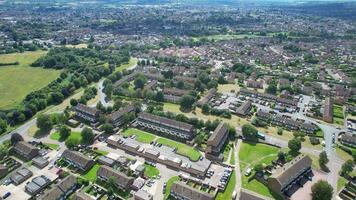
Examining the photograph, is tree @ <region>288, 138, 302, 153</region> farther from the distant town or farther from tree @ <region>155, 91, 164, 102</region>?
tree @ <region>155, 91, 164, 102</region>

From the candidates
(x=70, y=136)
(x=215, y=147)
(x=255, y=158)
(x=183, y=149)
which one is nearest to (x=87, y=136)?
(x=70, y=136)

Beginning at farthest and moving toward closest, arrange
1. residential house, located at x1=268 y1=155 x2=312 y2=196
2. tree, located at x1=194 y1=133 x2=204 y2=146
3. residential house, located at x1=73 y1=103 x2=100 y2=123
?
residential house, located at x1=73 y1=103 x2=100 y2=123 < tree, located at x1=194 y1=133 x2=204 y2=146 < residential house, located at x1=268 y1=155 x2=312 y2=196

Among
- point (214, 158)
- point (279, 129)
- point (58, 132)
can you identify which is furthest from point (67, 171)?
point (279, 129)

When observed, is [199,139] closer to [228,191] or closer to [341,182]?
[228,191]

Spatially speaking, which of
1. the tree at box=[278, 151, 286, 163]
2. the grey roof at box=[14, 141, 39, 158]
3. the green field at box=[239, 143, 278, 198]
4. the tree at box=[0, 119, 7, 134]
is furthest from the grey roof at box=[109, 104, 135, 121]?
the tree at box=[278, 151, 286, 163]

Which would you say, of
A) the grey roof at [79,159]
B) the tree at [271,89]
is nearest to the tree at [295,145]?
the tree at [271,89]

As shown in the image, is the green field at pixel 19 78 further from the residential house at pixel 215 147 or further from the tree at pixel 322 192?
the tree at pixel 322 192

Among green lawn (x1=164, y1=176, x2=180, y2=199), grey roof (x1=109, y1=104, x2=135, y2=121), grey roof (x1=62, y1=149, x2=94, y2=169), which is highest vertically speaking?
grey roof (x1=109, y1=104, x2=135, y2=121)
